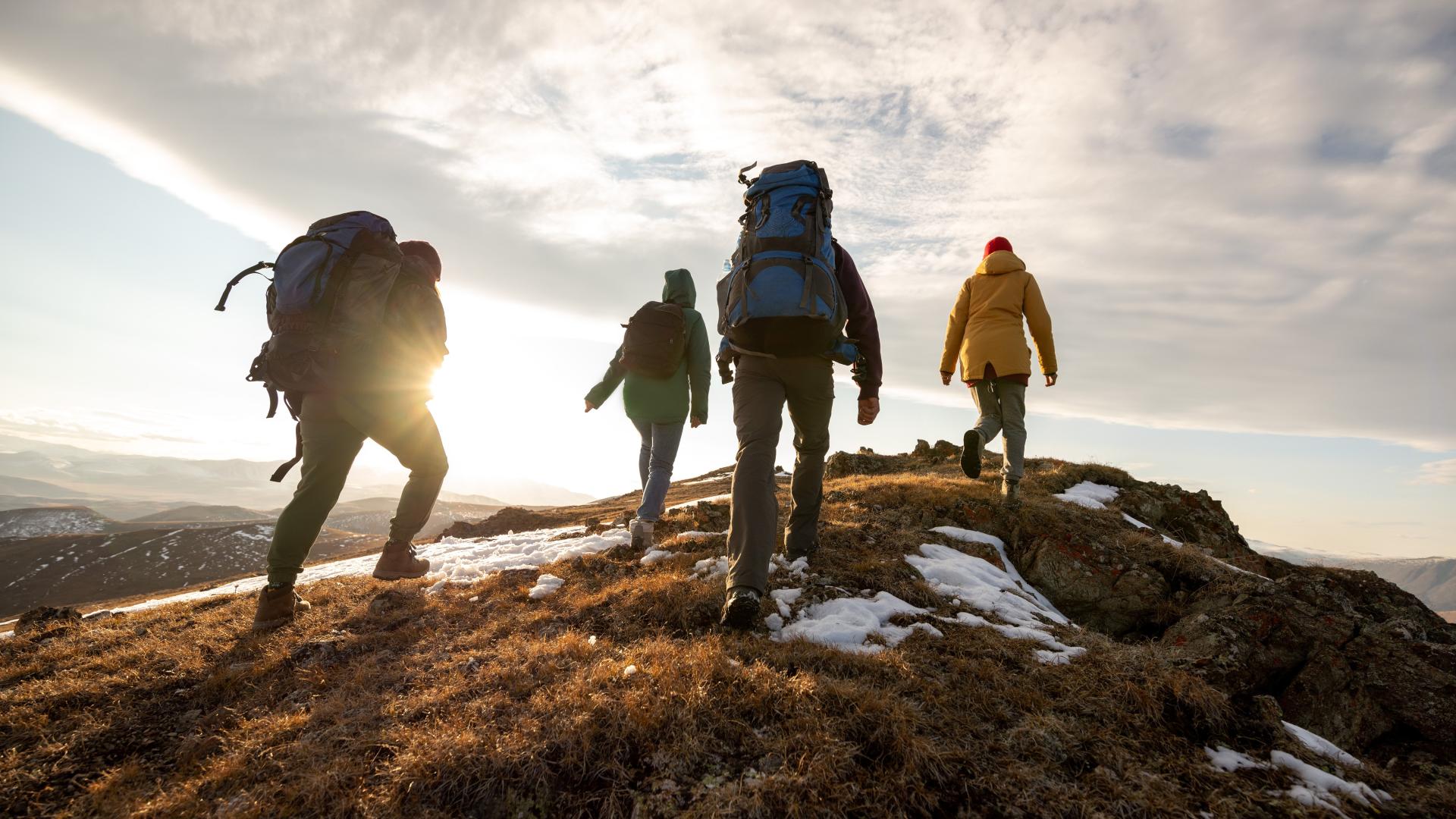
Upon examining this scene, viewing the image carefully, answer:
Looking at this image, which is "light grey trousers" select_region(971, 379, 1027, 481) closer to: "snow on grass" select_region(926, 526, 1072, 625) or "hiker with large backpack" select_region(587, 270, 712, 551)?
"snow on grass" select_region(926, 526, 1072, 625)

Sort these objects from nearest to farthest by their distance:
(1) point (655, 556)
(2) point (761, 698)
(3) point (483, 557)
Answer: (2) point (761, 698)
(1) point (655, 556)
(3) point (483, 557)

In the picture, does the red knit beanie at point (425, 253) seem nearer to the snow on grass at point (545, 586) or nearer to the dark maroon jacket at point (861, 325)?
the snow on grass at point (545, 586)

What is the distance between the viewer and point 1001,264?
8.62 metres

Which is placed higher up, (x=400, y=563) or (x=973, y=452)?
(x=973, y=452)

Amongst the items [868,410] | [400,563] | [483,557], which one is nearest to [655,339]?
[868,410]

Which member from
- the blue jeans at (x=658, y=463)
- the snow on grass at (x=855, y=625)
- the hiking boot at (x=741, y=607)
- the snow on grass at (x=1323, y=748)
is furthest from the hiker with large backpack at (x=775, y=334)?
the snow on grass at (x=1323, y=748)

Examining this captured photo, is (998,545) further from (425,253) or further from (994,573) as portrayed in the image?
(425,253)

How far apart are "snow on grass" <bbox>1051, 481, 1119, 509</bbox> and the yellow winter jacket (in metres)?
2.69

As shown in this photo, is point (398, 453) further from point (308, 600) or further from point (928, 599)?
point (928, 599)

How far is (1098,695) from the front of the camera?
11.2 ft

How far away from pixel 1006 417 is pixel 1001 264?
2220 mm

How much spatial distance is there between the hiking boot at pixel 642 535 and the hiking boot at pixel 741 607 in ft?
10.6

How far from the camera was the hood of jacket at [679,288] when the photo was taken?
7.69 meters

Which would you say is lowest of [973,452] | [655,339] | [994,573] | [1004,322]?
[994,573]
